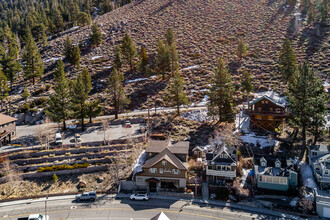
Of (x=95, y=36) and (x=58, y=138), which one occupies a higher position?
(x=95, y=36)

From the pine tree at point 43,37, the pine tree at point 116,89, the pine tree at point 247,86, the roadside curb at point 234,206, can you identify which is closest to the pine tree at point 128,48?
the pine tree at point 116,89

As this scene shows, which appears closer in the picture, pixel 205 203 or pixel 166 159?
pixel 205 203

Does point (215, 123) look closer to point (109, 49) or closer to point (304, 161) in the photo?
point (304, 161)

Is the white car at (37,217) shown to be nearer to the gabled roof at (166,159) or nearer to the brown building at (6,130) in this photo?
the gabled roof at (166,159)

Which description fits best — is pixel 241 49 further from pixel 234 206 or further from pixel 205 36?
pixel 234 206

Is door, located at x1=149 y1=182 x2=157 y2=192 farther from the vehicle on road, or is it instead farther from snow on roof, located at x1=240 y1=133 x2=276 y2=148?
the vehicle on road

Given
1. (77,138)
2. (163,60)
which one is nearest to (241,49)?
(163,60)

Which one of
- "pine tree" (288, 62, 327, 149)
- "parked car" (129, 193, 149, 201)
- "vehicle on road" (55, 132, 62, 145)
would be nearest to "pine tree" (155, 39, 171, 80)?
"vehicle on road" (55, 132, 62, 145)
